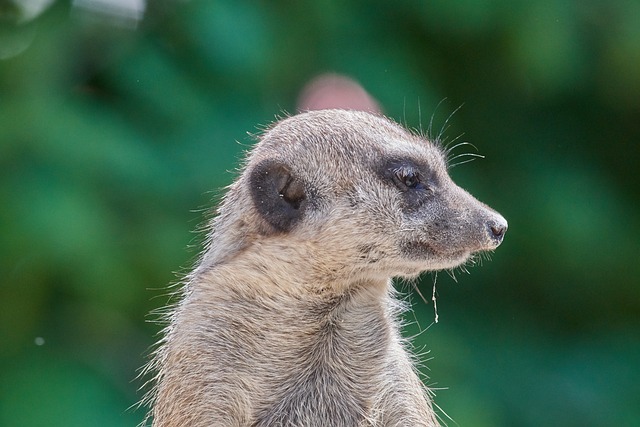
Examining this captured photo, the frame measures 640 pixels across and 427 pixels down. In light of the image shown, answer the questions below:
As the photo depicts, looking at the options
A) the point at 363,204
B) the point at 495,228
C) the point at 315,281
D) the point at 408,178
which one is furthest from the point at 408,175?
the point at 315,281

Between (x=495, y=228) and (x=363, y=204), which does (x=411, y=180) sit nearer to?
(x=363, y=204)

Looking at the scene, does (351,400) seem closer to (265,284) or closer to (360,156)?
(265,284)

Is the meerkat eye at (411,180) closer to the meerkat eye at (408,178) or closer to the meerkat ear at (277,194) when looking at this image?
the meerkat eye at (408,178)

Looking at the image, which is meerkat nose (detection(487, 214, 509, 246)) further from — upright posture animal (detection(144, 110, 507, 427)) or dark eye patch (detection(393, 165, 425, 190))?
dark eye patch (detection(393, 165, 425, 190))

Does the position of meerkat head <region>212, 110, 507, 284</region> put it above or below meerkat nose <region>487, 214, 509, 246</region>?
below

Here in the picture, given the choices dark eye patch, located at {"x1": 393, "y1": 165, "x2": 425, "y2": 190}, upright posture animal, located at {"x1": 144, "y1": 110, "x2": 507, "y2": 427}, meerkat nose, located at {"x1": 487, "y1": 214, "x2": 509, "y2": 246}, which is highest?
meerkat nose, located at {"x1": 487, "y1": 214, "x2": 509, "y2": 246}

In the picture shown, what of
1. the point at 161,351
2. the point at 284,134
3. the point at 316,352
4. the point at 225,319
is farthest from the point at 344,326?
the point at 161,351

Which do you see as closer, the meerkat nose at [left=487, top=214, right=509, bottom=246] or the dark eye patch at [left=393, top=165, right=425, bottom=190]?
the meerkat nose at [left=487, top=214, right=509, bottom=246]

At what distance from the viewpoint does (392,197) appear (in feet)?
11.9

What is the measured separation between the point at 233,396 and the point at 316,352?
30 centimetres

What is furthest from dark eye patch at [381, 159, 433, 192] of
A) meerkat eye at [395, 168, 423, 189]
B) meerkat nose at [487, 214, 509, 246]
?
meerkat nose at [487, 214, 509, 246]

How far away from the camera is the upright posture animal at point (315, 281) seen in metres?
3.59

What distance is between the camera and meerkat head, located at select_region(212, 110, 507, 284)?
353 centimetres

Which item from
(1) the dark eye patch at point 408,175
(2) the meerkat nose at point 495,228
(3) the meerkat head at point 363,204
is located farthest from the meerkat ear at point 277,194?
(2) the meerkat nose at point 495,228
